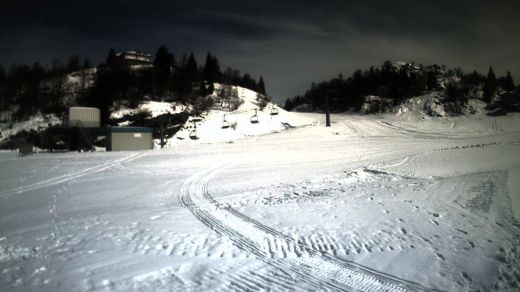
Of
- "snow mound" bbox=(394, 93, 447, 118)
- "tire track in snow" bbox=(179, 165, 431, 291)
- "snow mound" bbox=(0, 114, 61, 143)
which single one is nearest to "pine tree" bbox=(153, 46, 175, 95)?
"snow mound" bbox=(0, 114, 61, 143)

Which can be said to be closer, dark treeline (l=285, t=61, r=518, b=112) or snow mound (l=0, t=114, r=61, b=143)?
snow mound (l=0, t=114, r=61, b=143)

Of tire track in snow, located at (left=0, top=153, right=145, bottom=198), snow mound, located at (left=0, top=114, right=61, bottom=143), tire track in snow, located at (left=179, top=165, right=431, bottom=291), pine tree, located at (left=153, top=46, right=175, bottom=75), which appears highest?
pine tree, located at (left=153, top=46, right=175, bottom=75)

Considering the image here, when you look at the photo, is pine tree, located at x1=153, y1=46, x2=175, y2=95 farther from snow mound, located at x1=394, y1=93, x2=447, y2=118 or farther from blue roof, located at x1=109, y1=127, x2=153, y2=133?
snow mound, located at x1=394, y1=93, x2=447, y2=118

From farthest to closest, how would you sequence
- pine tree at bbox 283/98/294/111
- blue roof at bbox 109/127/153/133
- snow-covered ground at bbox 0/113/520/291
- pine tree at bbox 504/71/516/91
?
pine tree at bbox 283/98/294/111 → pine tree at bbox 504/71/516/91 → blue roof at bbox 109/127/153/133 → snow-covered ground at bbox 0/113/520/291

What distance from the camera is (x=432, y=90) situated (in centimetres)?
8888

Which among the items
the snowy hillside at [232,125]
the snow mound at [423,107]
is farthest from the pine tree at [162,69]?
the snow mound at [423,107]

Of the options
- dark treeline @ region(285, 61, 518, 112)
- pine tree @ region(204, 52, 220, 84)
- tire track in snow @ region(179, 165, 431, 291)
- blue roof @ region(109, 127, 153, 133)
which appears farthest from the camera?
dark treeline @ region(285, 61, 518, 112)

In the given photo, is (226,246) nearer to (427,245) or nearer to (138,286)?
(138,286)

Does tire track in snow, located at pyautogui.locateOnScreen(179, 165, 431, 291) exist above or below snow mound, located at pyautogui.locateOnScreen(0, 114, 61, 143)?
below

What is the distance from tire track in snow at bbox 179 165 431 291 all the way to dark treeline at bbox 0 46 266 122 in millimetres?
52003

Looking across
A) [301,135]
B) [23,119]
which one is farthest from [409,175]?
[23,119]

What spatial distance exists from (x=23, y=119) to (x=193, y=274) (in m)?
70.5

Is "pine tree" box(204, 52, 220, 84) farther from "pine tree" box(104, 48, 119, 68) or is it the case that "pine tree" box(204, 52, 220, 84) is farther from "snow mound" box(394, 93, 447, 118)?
"snow mound" box(394, 93, 447, 118)

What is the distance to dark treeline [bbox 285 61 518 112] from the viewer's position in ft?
270
